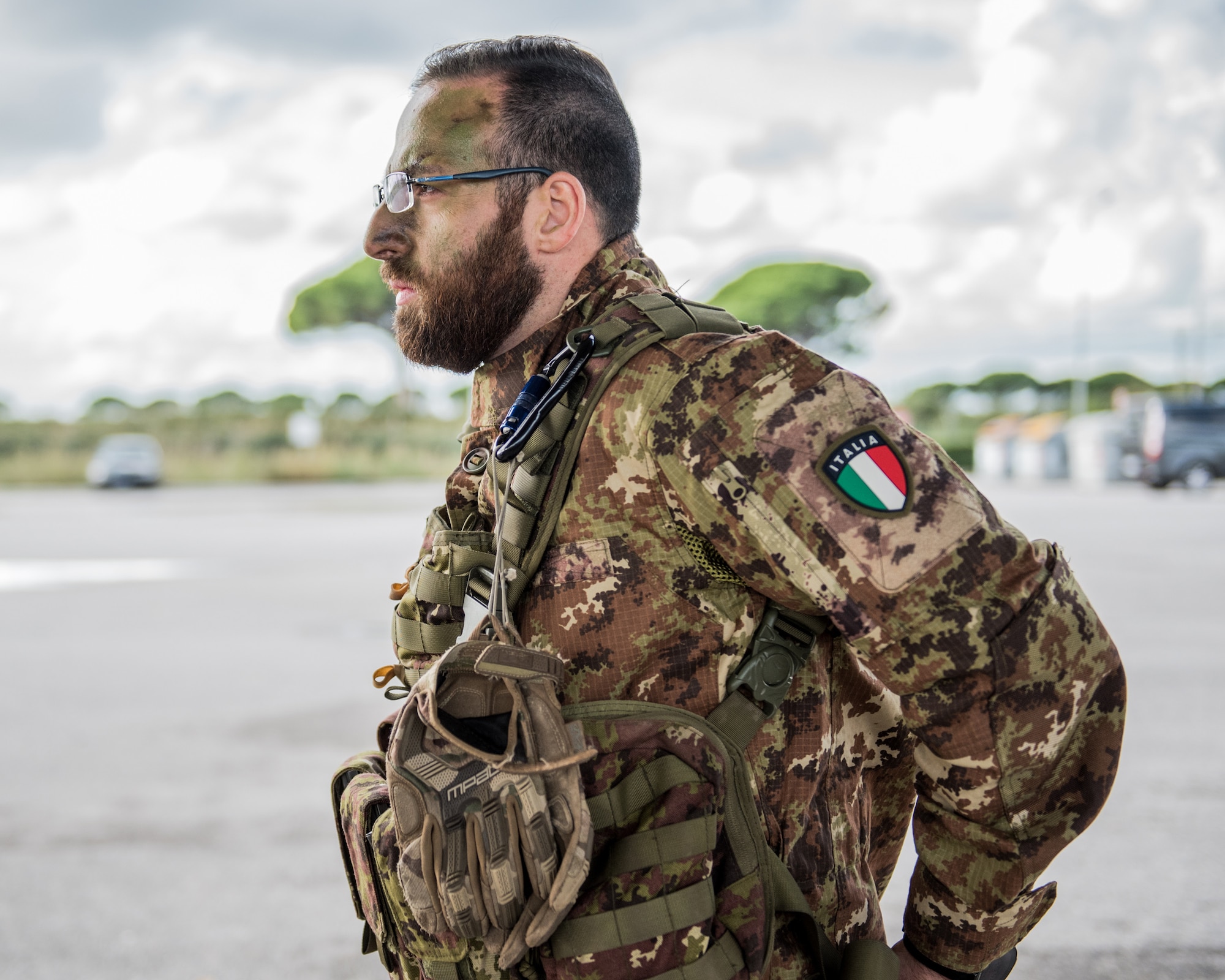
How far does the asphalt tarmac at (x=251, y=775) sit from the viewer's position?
313cm

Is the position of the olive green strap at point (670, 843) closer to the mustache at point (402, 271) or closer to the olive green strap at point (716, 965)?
the olive green strap at point (716, 965)

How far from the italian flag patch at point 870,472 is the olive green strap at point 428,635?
63 centimetres

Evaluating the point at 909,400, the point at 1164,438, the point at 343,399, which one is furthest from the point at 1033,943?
the point at 909,400

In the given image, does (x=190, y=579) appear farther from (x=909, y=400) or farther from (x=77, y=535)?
(x=909, y=400)

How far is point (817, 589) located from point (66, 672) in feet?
20.2

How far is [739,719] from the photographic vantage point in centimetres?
133

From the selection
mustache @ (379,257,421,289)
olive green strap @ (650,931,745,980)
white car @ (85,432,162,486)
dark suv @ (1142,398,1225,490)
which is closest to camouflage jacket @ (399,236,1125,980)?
olive green strap @ (650,931,745,980)

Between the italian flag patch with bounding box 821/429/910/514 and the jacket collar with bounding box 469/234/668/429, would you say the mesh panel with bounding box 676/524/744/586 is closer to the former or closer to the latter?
the italian flag patch with bounding box 821/429/910/514

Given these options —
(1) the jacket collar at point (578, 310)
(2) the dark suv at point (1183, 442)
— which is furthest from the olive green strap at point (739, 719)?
(2) the dark suv at point (1183, 442)

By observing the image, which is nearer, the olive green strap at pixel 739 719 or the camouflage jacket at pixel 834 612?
the camouflage jacket at pixel 834 612

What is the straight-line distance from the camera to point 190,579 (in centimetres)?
990

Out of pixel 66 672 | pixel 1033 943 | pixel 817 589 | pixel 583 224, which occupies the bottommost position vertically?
pixel 1033 943

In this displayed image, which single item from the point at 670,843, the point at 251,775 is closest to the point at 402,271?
the point at 670,843

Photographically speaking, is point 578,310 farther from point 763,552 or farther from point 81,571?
point 81,571
